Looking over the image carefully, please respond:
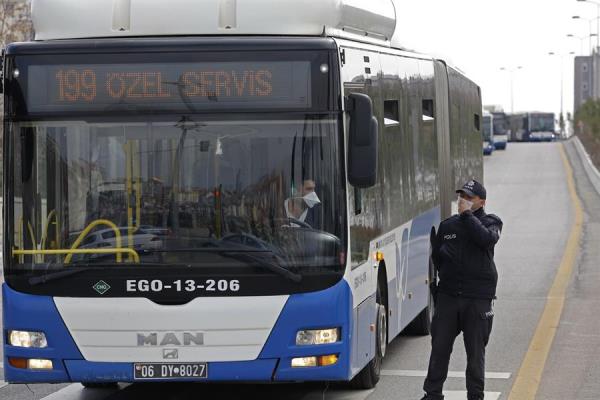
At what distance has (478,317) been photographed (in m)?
9.53

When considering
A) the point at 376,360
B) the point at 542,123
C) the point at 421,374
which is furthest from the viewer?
the point at 542,123

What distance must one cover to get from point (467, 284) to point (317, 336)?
3.79 ft

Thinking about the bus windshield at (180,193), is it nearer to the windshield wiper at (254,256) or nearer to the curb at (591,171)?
the windshield wiper at (254,256)

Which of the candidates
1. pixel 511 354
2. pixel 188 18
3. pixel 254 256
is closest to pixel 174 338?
pixel 254 256

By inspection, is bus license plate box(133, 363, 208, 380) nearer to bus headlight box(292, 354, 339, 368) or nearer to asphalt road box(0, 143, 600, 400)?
bus headlight box(292, 354, 339, 368)

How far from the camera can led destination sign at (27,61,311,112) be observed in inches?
359

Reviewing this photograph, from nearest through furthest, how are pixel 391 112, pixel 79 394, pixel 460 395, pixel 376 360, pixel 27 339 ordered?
pixel 27 339 → pixel 460 395 → pixel 376 360 → pixel 79 394 → pixel 391 112

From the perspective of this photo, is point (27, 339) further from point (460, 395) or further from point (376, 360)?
point (460, 395)

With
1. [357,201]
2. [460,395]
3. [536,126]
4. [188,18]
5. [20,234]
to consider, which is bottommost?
[536,126]

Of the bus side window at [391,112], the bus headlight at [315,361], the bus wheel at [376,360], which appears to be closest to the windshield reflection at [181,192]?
the bus headlight at [315,361]

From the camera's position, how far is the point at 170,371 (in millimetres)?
9109

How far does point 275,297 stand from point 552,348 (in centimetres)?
517

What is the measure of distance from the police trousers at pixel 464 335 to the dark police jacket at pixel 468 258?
0.28ft

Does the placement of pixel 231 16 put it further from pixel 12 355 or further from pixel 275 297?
pixel 12 355
